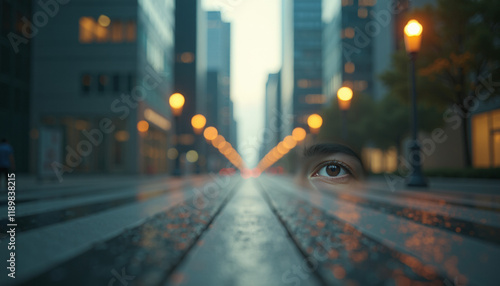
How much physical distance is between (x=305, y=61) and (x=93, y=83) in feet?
285

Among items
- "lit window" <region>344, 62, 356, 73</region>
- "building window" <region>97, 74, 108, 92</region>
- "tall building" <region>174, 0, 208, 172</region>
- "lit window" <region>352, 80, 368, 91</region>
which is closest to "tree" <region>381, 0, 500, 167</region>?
"building window" <region>97, 74, 108, 92</region>

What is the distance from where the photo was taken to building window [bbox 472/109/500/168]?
25.7m

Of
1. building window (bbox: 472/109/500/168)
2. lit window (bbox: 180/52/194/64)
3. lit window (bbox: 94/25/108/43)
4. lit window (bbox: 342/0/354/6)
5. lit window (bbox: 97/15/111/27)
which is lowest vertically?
building window (bbox: 472/109/500/168)

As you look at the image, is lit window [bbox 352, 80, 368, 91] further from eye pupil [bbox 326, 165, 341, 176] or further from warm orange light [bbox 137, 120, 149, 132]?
eye pupil [bbox 326, 165, 341, 176]

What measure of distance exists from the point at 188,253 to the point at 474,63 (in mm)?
18725

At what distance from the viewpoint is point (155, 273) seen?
2.66m

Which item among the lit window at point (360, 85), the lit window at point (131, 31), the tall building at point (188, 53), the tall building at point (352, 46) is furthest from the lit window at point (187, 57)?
the lit window at point (131, 31)

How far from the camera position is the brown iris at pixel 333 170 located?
517 cm

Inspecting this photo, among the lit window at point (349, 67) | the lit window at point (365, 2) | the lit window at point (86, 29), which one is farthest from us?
the lit window at point (365, 2)

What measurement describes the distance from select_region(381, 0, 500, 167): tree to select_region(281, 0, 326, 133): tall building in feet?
291

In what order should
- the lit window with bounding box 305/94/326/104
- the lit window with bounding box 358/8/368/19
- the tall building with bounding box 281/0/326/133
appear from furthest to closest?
the tall building with bounding box 281/0/326/133 → the lit window with bounding box 305/94/326/104 → the lit window with bounding box 358/8/368/19

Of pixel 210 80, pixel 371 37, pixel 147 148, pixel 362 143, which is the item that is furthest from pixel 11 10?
pixel 210 80

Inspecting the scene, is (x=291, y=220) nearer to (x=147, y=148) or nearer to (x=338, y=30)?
(x=147, y=148)

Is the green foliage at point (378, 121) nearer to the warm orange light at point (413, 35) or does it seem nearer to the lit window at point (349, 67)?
the warm orange light at point (413, 35)
